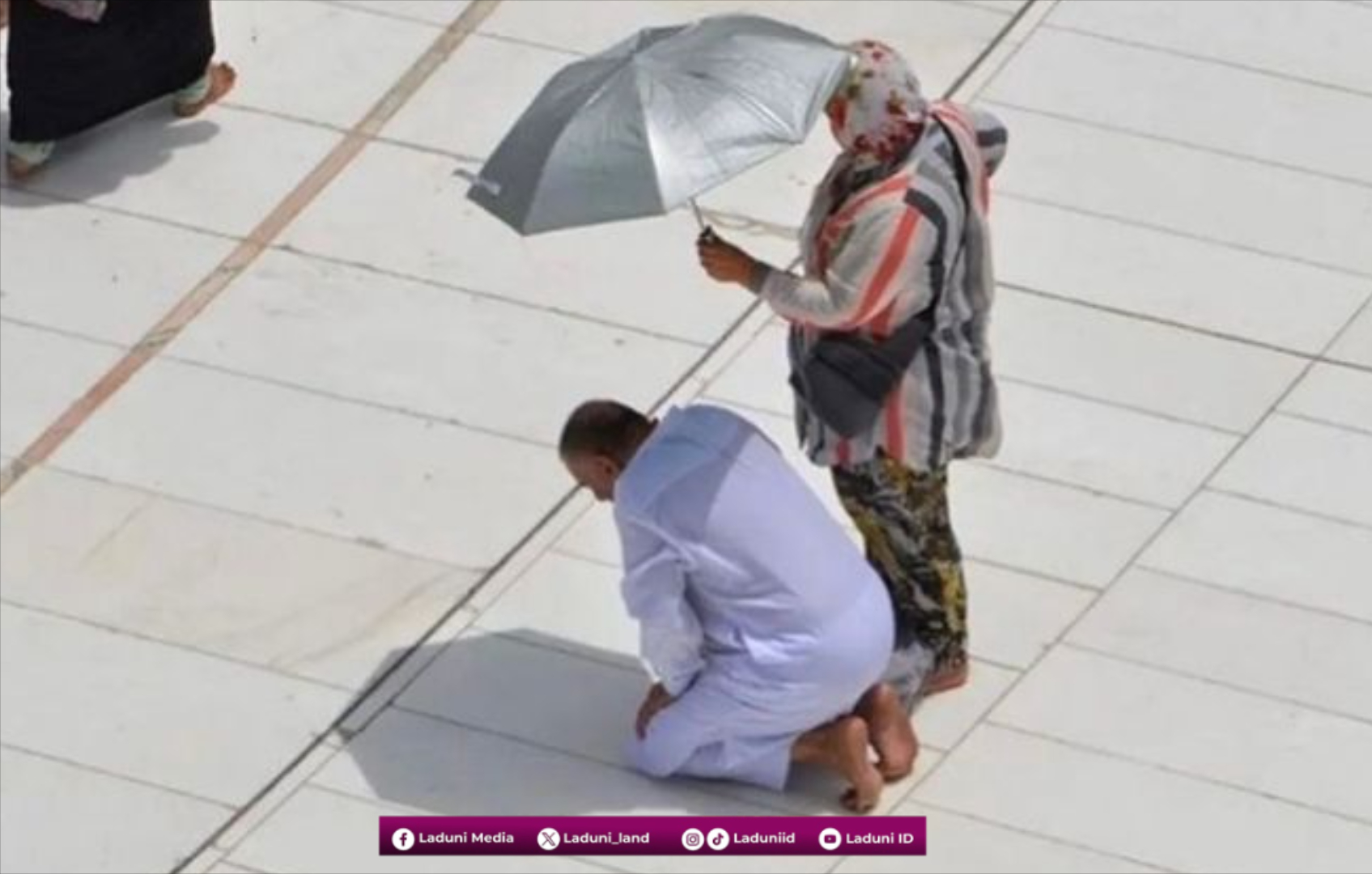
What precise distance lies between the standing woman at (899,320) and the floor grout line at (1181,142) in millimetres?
2211

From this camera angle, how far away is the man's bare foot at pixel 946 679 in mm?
9797

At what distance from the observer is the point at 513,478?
34.9ft

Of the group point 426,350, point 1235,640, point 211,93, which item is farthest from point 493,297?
point 1235,640

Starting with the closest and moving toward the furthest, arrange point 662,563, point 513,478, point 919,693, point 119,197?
point 662,563 < point 919,693 < point 513,478 < point 119,197

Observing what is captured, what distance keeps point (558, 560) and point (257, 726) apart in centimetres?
89

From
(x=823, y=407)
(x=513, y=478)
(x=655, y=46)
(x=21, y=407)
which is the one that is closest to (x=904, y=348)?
(x=823, y=407)

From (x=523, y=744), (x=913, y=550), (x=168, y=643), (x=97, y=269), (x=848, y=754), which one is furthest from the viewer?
(x=97, y=269)

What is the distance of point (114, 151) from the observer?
12.0 m

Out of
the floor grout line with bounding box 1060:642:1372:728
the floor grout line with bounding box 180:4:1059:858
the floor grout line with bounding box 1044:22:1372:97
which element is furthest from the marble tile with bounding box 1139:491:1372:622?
the floor grout line with bounding box 1044:22:1372:97

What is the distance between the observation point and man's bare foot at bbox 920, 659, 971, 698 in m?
9.80

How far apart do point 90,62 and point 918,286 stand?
3407 millimetres

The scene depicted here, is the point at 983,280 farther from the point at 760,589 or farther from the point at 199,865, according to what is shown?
the point at 199,865

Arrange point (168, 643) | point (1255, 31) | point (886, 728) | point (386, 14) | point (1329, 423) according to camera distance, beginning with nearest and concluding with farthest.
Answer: point (886, 728), point (168, 643), point (1329, 423), point (1255, 31), point (386, 14)

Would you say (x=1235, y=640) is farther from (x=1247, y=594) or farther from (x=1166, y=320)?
(x=1166, y=320)
